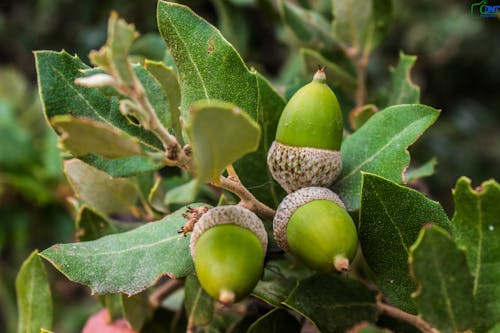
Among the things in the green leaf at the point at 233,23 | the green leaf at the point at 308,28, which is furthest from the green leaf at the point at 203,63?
the green leaf at the point at 233,23

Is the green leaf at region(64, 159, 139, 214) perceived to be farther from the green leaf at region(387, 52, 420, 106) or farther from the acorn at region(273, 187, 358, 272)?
the green leaf at region(387, 52, 420, 106)

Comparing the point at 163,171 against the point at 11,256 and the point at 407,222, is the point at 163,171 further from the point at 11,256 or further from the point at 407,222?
the point at 11,256

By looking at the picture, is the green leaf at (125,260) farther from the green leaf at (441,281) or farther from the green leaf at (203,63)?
the green leaf at (441,281)

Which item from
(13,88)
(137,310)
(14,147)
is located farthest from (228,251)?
(13,88)

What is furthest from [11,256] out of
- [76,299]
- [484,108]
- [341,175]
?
[484,108]

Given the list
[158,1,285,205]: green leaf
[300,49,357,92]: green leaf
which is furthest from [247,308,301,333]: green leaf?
[300,49,357,92]: green leaf
